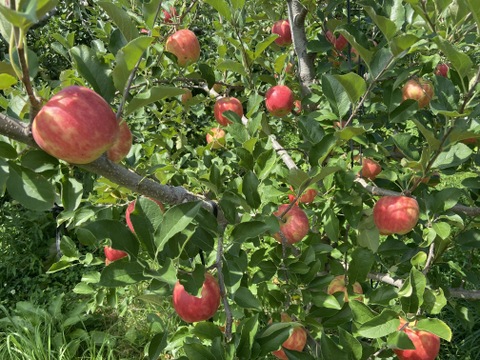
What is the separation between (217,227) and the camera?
2.31ft

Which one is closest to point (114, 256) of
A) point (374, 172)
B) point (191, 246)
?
point (191, 246)

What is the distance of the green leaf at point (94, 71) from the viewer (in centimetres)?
56

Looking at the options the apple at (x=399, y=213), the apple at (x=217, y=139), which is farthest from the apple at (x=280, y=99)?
the apple at (x=399, y=213)

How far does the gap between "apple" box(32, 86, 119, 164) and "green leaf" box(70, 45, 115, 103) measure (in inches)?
1.9

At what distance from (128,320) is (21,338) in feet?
1.66

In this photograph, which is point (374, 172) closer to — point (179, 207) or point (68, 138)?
point (179, 207)

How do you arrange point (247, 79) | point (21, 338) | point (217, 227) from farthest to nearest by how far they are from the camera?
point (21, 338)
point (247, 79)
point (217, 227)

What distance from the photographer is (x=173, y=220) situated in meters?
0.57

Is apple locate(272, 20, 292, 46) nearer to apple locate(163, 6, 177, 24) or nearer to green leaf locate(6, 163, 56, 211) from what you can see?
apple locate(163, 6, 177, 24)

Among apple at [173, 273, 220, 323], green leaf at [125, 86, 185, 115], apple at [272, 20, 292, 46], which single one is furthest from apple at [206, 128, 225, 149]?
→ green leaf at [125, 86, 185, 115]

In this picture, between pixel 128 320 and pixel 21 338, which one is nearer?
pixel 21 338

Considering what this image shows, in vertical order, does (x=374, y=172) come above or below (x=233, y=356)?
below

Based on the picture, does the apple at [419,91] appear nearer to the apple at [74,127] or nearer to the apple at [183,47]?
the apple at [183,47]

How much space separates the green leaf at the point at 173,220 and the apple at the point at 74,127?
117mm
